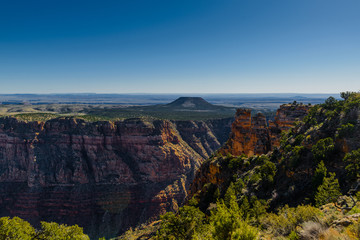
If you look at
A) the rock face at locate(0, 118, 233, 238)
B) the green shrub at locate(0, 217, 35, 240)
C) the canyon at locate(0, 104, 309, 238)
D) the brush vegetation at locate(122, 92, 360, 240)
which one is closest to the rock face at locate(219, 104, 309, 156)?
the canyon at locate(0, 104, 309, 238)

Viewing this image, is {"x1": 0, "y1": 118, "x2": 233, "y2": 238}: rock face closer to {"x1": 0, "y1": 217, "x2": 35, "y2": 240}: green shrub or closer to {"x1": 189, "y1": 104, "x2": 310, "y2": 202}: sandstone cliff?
{"x1": 189, "y1": 104, "x2": 310, "y2": 202}: sandstone cliff

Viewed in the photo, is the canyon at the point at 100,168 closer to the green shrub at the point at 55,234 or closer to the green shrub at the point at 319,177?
the green shrub at the point at 319,177

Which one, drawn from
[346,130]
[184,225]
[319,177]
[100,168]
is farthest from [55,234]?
[100,168]

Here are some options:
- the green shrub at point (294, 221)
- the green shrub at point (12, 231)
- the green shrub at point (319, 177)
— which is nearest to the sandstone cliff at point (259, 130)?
the green shrub at point (319, 177)

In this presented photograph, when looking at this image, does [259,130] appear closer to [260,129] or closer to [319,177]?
[260,129]

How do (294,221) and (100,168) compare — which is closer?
(294,221)
